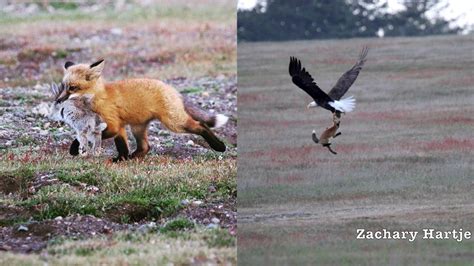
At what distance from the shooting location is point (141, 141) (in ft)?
32.6

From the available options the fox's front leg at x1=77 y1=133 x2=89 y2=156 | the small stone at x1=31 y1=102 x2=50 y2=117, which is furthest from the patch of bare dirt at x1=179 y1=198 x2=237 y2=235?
the small stone at x1=31 y1=102 x2=50 y2=117

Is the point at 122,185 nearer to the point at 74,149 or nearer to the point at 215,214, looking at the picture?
the point at 74,149

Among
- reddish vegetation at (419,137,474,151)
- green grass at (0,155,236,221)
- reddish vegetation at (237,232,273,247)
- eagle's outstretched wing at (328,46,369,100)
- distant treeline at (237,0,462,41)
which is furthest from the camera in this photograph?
distant treeline at (237,0,462,41)

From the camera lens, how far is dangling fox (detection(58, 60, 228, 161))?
31.4ft

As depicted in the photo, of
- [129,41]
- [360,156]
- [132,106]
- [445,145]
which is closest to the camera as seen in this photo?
[132,106]

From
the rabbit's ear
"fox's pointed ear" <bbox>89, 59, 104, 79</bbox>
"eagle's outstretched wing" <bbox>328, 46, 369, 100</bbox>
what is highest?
"fox's pointed ear" <bbox>89, 59, 104, 79</bbox>

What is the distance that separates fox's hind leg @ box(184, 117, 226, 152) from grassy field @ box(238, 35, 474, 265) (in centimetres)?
28

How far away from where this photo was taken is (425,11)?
11172 millimetres

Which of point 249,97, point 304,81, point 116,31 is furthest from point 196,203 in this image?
point 116,31

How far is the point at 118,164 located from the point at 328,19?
287 centimetres

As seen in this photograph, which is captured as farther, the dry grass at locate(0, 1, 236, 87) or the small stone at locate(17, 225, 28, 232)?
the dry grass at locate(0, 1, 236, 87)

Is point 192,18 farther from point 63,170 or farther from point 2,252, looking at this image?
point 2,252

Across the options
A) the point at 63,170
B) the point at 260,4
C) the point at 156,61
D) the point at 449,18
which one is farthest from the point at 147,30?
the point at 449,18

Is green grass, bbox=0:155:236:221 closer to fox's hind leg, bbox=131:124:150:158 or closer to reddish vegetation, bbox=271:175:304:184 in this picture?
fox's hind leg, bbox=131:124:150:158
